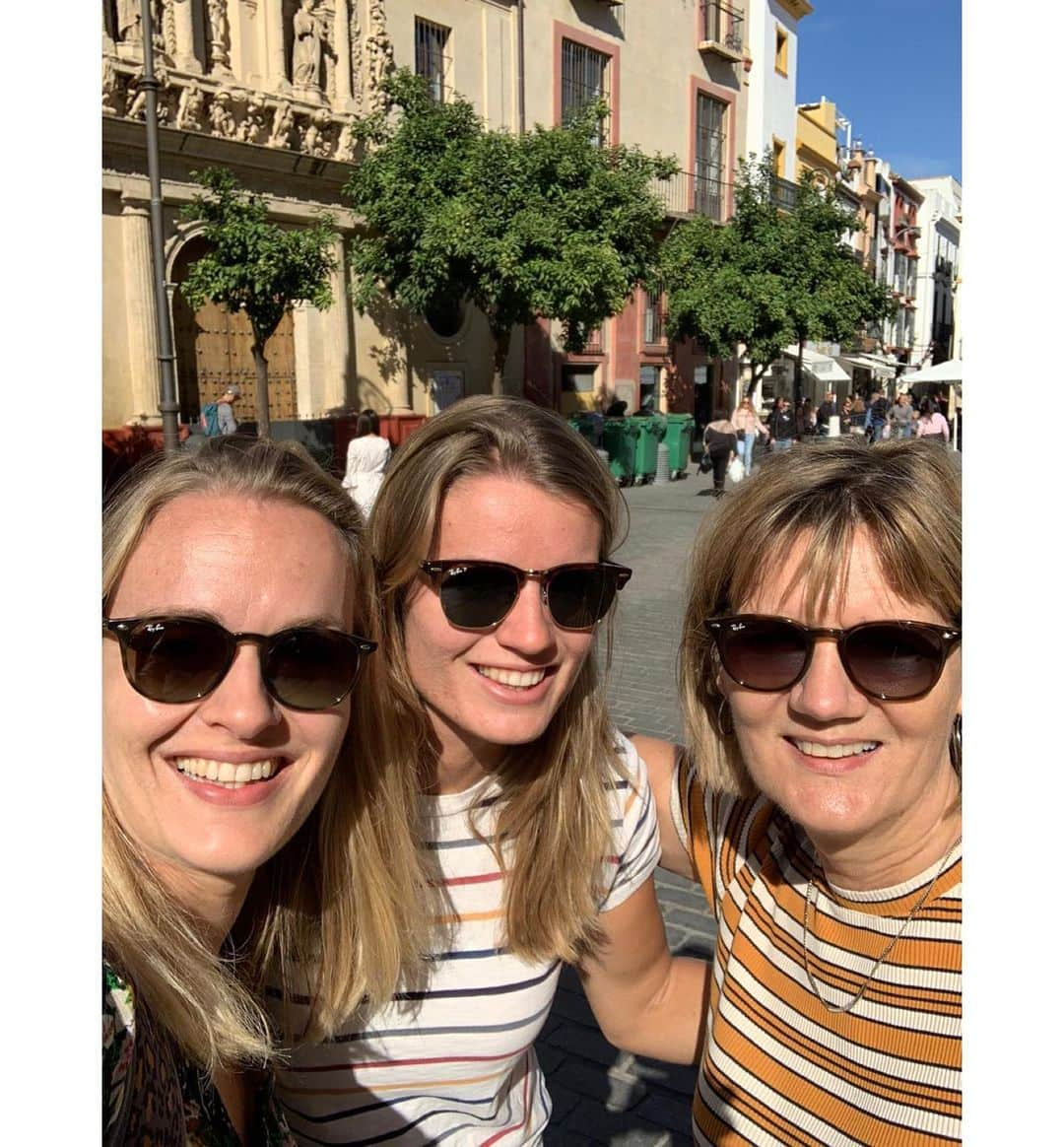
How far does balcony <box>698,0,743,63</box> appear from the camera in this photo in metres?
25.5

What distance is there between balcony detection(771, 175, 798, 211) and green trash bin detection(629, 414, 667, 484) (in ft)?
25.8

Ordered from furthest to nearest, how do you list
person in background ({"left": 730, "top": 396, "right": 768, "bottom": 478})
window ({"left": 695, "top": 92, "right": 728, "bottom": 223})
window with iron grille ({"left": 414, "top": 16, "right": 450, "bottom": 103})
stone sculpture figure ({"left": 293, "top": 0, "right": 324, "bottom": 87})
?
window ({"left": 695, "top": 92, "right": 728, "bottom": 223}) → window with iron grille ({"left": 414, "top": 16, "right": 450, "bottom": 103}) → person in background ({"left": 730, "top": 396, "right": 768, "bottom": 478}) → stone sculpture figure ({"left": 293, "top": 0, "right": 324, "bottom": 87})

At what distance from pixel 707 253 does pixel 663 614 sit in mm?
15604

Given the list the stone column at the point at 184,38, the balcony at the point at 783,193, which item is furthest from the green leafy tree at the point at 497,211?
the balcony at the point at 783,193

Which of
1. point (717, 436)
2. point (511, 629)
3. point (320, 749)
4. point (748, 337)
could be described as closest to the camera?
point (320, 749)

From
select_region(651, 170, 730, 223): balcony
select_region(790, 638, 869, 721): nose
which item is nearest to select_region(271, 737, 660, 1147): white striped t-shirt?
select_region(790, 638, 869, 721): nose

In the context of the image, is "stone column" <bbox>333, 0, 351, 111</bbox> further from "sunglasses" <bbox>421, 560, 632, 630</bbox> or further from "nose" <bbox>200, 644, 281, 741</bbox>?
"nose" <bbox>200, 644, 281, 741</bbox>

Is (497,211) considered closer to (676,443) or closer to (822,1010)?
(676,443)

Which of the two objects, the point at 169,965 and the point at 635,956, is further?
the point at 635,956

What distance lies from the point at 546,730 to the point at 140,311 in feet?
47.2

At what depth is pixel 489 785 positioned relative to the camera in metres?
1.80

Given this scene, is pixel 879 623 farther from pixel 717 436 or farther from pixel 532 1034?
pixel 717 436
